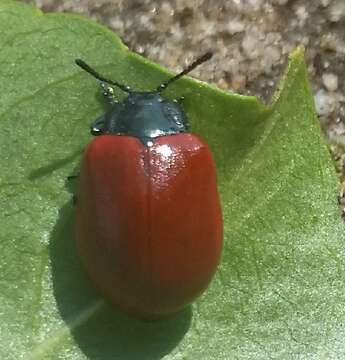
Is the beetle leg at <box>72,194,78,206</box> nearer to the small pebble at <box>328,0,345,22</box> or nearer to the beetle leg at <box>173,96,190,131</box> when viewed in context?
the beetle leg at <box>173,96,190,131</box>

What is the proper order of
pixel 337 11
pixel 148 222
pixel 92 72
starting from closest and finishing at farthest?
pixel 148 222
pixel 92 72
pixel 337 11

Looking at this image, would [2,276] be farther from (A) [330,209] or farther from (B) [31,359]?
(A) [330,209]

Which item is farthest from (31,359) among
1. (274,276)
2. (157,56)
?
(157,56)

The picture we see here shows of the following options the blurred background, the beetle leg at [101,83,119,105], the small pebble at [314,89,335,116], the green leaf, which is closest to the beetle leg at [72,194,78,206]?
the green leaf

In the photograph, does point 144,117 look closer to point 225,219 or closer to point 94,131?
point 94,131

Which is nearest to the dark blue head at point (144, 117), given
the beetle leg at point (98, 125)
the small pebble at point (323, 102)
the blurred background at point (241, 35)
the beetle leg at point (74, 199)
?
the beetle leg at point (98, 125)

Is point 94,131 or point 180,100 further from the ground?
point 180,100

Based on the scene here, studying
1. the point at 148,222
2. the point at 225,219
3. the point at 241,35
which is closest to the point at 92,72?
the point at 148,222
